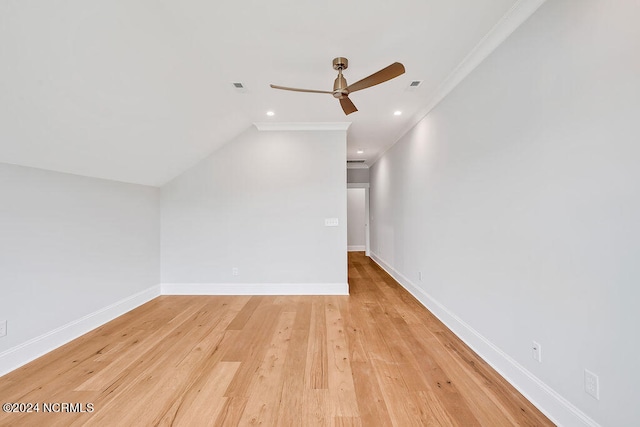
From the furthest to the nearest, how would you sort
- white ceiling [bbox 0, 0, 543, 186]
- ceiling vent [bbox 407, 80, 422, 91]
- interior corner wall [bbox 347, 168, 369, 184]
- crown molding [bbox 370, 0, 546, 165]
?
1. interior corner wall [bbox 347, 168, 369, 184]
2. ceiling vent [bbox 407, 80, 422, 91]
3. crown molding [bbox 370, 0, 546, 165]
4. white ceiling [bbox 0, 0, 543, 186]

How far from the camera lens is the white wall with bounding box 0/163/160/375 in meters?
2.03

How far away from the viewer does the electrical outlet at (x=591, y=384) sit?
128 centimetres

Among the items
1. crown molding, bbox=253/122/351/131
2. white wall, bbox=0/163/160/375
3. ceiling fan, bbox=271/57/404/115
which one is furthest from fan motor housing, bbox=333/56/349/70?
white wall, bbox=0/163/160/375

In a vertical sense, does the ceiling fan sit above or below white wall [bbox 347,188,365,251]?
above

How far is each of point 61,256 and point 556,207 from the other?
394 centimetres

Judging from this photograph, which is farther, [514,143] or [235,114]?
[235,114]

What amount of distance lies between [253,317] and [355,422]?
5.99 ft

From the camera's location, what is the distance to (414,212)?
3689 mm

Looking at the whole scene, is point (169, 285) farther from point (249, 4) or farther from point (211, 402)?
point (249, 4)

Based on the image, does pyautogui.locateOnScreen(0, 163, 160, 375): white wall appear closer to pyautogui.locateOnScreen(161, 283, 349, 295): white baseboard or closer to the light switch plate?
pyautogui.locateOnScreen(161, 283, 349, 295): white baseboard

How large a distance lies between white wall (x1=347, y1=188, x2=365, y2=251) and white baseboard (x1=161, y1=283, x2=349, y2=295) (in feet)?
13.9

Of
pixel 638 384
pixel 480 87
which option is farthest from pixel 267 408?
pixel 480 87

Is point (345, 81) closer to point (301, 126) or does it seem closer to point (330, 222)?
point (301, 126)

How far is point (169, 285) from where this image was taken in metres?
3.85
